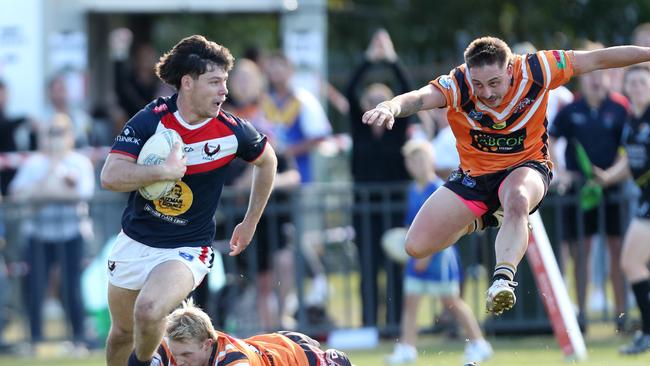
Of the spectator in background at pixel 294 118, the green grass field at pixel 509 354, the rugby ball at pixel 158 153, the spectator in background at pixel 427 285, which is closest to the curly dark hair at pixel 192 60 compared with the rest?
the rugby ball at pixel 158 153

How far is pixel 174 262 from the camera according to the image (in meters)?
8.14

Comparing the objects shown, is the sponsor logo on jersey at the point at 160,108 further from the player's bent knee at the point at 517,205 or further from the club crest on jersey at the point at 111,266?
the player's bent knee at the point at 517,205

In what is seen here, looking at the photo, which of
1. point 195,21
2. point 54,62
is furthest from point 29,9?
point 195,21

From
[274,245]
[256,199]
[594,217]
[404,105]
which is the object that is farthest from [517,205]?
[274,245]

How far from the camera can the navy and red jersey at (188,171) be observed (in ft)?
26.8

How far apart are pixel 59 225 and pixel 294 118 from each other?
102 inches

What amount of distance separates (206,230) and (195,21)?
2248 centimetres

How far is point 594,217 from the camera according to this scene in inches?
511

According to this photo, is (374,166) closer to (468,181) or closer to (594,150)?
(594,150)

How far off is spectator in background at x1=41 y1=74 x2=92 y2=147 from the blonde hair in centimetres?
639

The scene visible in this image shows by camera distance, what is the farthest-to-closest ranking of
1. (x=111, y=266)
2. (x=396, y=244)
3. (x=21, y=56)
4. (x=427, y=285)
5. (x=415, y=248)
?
1. (x=21, y=56)
2. (x=396, y=244)
3. (x=427, y=285)
4. (x=415, y=248)
5. (x=111, y=266)

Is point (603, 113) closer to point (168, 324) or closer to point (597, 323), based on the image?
point (597, 323)

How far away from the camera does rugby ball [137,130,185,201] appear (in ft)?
26.3

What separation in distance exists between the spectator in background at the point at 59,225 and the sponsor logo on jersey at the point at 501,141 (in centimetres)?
534
